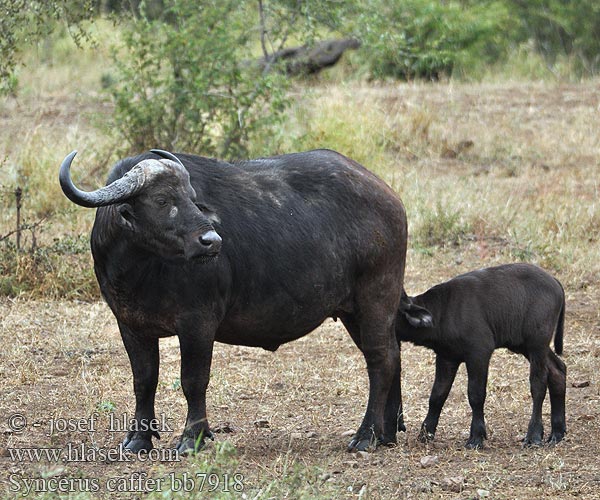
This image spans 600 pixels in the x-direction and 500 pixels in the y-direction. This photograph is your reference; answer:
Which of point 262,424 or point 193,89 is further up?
point 193,89

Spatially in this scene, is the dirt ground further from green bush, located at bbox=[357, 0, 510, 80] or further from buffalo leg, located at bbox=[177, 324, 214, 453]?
green bush, located at bbox=[357, 0, 510, 80]

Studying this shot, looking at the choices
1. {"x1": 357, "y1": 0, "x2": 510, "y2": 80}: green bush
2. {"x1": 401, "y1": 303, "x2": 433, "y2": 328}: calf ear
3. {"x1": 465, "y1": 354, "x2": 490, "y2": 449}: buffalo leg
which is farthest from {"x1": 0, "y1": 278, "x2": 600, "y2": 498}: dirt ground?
{"x1": 357, "y1": 0, "x2": 510, "y2": 80}: green bush

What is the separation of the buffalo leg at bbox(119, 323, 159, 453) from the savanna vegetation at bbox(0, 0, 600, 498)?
12.7 inches

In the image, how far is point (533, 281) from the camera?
7.39 metres

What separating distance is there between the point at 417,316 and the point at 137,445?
1974 millimetres

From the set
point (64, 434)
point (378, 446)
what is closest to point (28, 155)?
point (64, 434)

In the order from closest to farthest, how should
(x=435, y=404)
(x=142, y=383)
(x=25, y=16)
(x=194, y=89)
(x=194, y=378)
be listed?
1. (x=194, y=378)
2. (x=142, y=383)
3. (x=435, y=404)
4. (x=25, y=16)
5. (x=194, y=89)

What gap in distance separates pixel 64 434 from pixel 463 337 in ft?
8.66

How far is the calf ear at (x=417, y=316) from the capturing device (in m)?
7.11

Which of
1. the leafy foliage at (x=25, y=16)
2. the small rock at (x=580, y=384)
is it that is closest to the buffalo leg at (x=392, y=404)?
the small rock at (x=580, y=384)

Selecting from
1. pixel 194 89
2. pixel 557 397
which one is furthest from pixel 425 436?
pixel 194 89

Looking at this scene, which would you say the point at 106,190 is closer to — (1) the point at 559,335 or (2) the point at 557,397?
(2) the point at 557,397

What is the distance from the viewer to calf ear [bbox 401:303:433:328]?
711 centimetres

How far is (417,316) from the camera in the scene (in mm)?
7172
